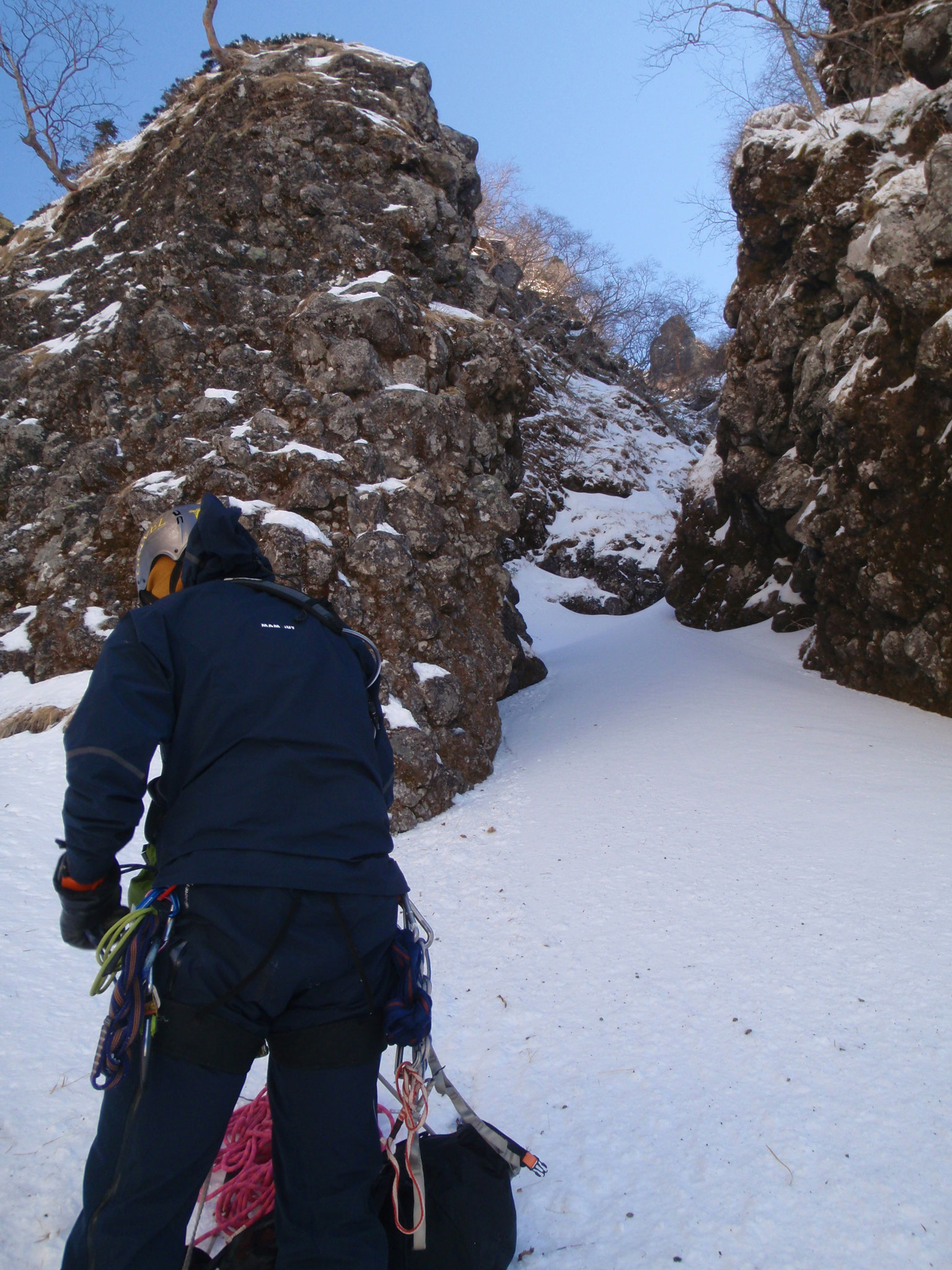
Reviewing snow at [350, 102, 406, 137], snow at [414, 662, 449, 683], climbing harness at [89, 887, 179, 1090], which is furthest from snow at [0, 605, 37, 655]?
snow at [350, 102, 406, 137]

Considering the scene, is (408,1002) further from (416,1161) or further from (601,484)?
(601,484)

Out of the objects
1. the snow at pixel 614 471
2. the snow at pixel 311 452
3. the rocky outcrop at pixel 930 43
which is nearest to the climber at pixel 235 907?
the snow at pixel 311 452

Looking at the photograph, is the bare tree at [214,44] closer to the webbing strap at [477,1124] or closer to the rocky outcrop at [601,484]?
the rocky outcrop at [601,484]

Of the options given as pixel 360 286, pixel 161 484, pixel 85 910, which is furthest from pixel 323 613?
pixel 360 286

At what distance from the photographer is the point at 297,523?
648cm

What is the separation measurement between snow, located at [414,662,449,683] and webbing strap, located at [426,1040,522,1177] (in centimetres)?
446

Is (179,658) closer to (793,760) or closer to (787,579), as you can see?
(793,760)

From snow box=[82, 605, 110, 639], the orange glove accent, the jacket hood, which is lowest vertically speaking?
snow box=[82, 605, 110, 639]

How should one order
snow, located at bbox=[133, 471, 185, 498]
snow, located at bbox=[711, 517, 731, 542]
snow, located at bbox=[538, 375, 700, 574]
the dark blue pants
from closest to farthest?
the dark blue pants
snow, located at bbox=[133, 471, 185, 498]
snow, located at bbox=[711, 517, 731, 542]
snow, located at bbox=[538, 375, 700, 574]

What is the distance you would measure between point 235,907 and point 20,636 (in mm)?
6647

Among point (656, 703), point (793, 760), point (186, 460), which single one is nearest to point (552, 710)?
point (656, 703)

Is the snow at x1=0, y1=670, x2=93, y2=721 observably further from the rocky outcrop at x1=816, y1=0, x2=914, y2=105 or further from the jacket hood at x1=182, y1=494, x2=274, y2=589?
the rocky outcrop at x1=816, y1=0, x2=914, y2=105

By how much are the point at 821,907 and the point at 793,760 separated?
2414 millimetres

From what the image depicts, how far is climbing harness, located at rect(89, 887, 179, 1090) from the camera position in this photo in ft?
5.39
